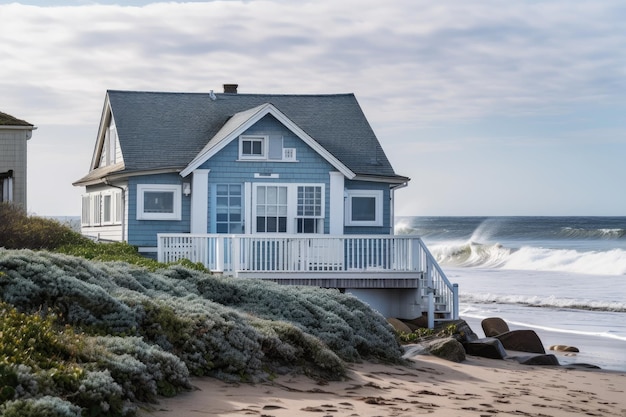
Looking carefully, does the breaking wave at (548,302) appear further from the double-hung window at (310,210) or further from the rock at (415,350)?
the rock at (415,350)

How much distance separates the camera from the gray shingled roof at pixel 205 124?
95.3 ft

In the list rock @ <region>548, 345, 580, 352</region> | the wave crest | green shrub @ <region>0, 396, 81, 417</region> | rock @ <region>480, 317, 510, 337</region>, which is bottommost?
rock @ <region>548, 345, 580, 352</region>

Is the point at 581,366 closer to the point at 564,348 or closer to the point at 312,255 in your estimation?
the point at 564,348

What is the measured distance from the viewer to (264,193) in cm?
2805

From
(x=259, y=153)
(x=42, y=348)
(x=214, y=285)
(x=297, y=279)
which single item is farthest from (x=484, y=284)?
(x=42, y=348)

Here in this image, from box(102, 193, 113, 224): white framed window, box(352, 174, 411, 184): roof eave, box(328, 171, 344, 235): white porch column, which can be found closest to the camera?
box(328, 171, 344, 235): white porch column

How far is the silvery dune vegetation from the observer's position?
9.93 meters

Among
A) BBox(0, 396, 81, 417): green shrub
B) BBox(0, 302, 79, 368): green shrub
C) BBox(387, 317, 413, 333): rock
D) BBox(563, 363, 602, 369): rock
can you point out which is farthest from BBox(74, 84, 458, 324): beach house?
BBox(0, 396, 81, 417): green shrub

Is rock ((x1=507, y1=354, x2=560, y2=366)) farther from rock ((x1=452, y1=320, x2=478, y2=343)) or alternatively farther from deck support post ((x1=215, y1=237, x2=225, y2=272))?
deck support post ((x1=215, y1=237, x2=225, y2=272))

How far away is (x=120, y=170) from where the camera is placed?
1107 inches

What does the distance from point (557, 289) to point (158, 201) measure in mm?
20705

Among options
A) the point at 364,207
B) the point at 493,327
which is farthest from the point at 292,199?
the point at 493,327

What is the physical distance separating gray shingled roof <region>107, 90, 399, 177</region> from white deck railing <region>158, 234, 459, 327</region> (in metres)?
4.02

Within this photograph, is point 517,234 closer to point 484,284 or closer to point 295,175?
point 484,284
